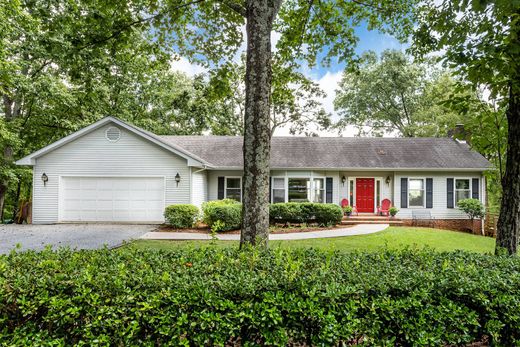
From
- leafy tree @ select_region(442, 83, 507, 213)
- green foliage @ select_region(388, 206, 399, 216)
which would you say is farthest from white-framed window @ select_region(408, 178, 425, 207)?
leafy tree @ select_region(442, 83, 507, 213)

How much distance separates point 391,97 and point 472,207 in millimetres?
15602

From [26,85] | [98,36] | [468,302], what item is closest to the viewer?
[468,302]

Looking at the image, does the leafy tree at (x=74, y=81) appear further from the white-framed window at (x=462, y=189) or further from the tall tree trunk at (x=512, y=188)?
the white-framed window at (x=462, y=189)

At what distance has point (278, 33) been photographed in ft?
27.5

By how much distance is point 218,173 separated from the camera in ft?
55.5

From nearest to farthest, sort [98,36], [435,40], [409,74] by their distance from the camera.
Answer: [435,40] < [98,36] < [409,74]

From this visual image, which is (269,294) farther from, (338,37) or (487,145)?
(338,37)

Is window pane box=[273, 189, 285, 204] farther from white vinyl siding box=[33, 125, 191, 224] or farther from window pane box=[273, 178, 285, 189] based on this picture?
white vinyl siding box=[33, 125, 191, 224]

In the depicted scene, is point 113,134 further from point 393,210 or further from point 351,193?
point 393,210

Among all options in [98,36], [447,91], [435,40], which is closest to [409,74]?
[447,91]

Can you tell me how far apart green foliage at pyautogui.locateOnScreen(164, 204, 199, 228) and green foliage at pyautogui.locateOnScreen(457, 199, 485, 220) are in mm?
14116

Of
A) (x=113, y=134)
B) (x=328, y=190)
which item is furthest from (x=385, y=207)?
(x=113, y=134)

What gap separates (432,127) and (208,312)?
27214mm

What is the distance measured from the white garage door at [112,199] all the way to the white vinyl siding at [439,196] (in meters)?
12.7
